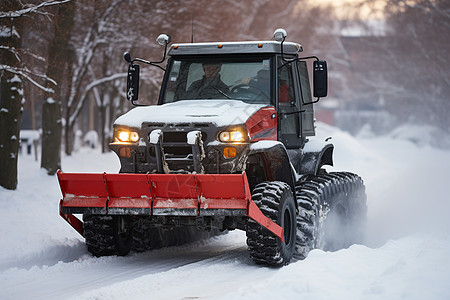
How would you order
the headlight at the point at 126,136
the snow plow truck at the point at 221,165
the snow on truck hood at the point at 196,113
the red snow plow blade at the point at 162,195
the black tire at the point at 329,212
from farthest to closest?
the black tire at the point at 329,212 < the headlight at the point at 126,136 < the snow on truck hood at the point at 196,113 < the snow plow truck at the point at 221,165 < the red snow plow blade at the point at 162,195

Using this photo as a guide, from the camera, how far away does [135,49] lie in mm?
25688

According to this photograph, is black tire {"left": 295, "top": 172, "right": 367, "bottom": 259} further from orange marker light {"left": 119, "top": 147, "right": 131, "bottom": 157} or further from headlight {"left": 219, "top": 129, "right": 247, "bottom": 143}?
orange marker light {"left": 119, "top": 147, "right": 131, "bottom": 157}

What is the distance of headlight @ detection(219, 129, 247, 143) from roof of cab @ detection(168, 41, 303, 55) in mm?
1567

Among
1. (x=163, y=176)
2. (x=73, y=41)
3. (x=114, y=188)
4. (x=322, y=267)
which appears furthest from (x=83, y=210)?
(x=73, y=41)

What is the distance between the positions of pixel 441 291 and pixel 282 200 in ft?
7.53

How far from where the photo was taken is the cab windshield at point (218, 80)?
8992mm

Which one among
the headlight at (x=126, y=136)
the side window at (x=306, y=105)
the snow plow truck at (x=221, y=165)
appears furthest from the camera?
the side window at (x=306, y=105)

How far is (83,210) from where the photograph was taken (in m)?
8.15

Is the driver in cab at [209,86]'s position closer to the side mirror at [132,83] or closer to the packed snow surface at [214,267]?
the side mirror at [132,83]

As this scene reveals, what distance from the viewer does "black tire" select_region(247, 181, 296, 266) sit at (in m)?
7.86

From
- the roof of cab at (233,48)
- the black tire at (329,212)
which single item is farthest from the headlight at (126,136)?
the black tire at (329,212)

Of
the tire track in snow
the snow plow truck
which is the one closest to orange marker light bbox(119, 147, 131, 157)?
the snow plow truck

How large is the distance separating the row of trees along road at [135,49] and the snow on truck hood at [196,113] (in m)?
1.51

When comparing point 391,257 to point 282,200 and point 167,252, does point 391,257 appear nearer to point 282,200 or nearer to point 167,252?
point 282,200
